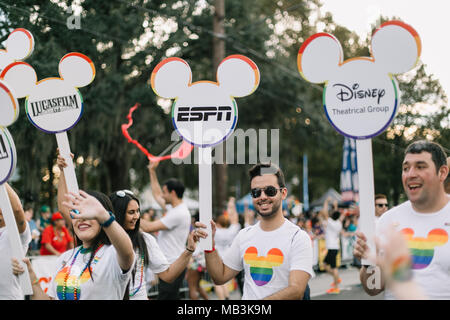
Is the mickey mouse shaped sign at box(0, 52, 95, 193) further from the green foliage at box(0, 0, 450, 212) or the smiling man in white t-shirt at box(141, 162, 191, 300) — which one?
the green foliage at box(0, 0, 450, 212)

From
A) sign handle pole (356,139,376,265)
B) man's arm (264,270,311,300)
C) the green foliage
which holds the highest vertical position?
the green foliage

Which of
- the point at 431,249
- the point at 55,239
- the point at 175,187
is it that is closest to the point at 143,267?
the point at 431,249

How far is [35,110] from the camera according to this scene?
3.40m

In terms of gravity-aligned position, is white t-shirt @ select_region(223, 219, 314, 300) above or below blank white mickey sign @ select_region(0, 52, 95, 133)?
below

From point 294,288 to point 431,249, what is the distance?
824 millimetres

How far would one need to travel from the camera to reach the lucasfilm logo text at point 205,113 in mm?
3400

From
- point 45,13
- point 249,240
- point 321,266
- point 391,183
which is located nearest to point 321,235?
point 321,266

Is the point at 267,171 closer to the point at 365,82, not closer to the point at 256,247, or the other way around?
the point at 256,247

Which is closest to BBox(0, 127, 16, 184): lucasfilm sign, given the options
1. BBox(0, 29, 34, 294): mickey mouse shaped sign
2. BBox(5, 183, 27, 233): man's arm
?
BBox(0, 29, 34, 294): mickey mouse shaped sign

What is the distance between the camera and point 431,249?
9.82ft

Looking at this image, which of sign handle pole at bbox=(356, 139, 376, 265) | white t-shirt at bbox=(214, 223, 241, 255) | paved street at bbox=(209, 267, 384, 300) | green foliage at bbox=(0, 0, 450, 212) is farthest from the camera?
paved street at bbox=(209, 267, 384, 300)

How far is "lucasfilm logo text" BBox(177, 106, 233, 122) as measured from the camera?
3400 millimetres

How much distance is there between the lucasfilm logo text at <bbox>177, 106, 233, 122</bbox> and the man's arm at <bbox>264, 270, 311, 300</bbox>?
107 cm
